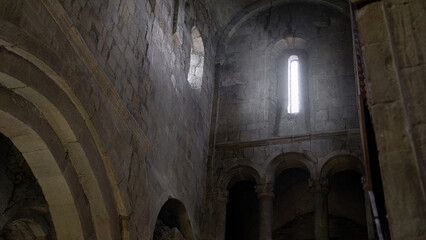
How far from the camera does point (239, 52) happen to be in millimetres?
13898

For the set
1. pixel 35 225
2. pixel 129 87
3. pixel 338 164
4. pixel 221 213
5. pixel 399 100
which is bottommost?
pixel 399 100

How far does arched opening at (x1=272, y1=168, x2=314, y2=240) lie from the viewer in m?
12.8

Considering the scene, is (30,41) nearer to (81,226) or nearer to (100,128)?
(100,128)

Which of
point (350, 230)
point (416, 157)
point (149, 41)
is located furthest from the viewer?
point (350, 230)

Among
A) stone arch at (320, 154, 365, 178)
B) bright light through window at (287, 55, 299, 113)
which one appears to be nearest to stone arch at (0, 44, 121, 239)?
stone arch at (320, 154, 365, 178)

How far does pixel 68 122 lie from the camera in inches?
264

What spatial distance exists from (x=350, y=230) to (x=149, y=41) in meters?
6.24

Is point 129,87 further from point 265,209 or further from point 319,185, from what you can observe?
point 319,185

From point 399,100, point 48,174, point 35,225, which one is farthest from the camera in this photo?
point 35,225

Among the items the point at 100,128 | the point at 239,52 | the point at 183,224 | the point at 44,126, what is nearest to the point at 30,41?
the point at 44,126

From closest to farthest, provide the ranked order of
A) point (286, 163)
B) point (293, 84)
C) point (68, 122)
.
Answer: point (68, 122) → point (286, 163) → point (293, 84)

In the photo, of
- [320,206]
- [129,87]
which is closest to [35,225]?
[129,87]

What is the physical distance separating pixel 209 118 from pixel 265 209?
2476 mm

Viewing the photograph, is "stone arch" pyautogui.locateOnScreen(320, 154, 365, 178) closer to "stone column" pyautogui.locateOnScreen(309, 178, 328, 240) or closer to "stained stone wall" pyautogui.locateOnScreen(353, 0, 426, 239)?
"stone column" pyautogui.locateOnScreen(309, 178, 328, 240)
